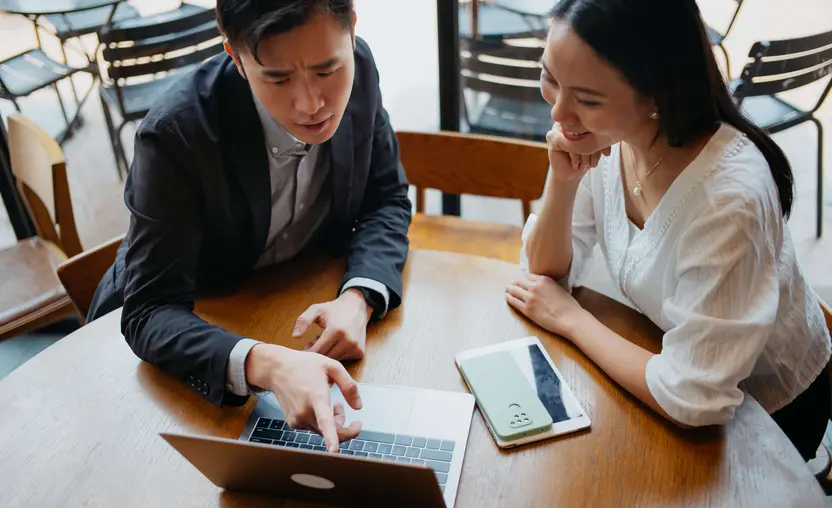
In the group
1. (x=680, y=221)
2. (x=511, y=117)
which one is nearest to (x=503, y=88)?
(x=511, y=117)

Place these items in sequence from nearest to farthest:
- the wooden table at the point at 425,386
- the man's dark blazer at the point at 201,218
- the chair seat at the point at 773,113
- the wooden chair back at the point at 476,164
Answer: the wooden table at the point at 425,386
the man's dark blazer at the point at 201,218
the wooden chair back at the point at 476,164
the chair seat at the point at 773,113

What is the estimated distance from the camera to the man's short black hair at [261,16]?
40.1 inches

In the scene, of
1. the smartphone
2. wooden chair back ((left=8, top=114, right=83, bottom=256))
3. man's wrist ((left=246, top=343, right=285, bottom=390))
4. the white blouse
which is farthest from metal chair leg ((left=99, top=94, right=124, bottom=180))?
the white blouse

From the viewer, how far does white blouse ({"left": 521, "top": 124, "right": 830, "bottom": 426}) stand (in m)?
0.98

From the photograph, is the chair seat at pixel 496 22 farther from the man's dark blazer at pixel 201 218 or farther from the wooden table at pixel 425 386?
the wooden table at pixel 425 386

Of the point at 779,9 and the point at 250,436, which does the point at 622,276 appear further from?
the point at 779,9

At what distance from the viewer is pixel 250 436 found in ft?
3.45

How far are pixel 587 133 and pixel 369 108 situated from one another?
482mm

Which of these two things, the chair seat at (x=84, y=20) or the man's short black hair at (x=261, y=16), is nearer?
the man's short black hair at (x=261, y=16)

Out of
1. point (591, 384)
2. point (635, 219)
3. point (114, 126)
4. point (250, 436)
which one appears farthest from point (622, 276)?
point (114, 126)

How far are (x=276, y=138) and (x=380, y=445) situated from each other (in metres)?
0.61

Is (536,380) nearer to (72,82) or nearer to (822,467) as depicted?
(822,467)

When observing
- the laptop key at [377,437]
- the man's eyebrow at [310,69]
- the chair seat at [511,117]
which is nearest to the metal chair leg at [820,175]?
the chair seat at [511,117]

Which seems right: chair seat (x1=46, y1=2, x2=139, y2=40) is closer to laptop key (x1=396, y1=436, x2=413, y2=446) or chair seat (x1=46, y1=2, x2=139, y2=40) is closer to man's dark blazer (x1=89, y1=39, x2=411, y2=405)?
man's dark blazer (x1=89, y1=39, x2=411, y2=405)
